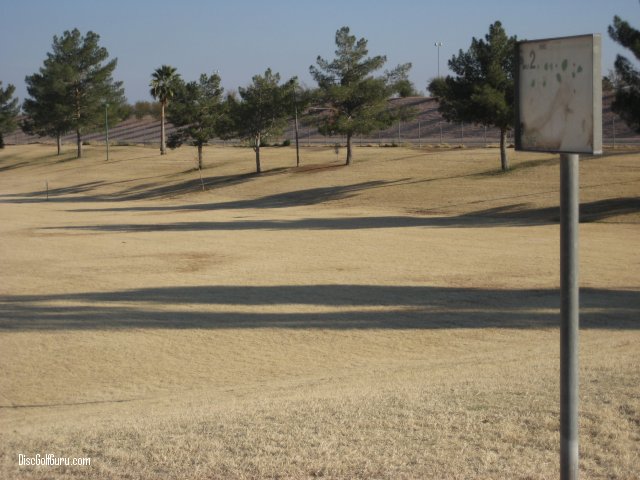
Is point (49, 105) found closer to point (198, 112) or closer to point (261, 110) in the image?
point (198, 112)

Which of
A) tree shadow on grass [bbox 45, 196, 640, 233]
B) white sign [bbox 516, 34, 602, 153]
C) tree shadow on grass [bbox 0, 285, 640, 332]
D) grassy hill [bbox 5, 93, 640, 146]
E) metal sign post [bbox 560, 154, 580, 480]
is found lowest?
tree shadow on grass [bbox 0, 285, 640, 332]

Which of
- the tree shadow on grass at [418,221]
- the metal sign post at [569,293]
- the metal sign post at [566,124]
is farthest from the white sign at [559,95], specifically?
the tree shadow on grass at [418,221]

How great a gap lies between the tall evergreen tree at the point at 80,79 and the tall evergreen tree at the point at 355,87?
41025 millimetres

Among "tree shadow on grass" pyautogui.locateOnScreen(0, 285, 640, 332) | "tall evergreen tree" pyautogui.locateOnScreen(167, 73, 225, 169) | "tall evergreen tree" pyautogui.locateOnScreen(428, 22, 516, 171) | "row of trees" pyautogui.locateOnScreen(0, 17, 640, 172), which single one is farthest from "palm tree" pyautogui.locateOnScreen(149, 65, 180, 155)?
"tree shadow on grass" pyautogui.locateOnScreen(0, 285, 640, 332)

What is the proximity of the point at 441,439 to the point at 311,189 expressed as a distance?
52.5 m

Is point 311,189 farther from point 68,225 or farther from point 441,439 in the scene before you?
point 441,439

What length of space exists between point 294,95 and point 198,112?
31.2ft

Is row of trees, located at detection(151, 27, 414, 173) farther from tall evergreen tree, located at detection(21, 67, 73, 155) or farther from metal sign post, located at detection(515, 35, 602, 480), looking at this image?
metal sign post, located at detection(515, 35, 602, 480)

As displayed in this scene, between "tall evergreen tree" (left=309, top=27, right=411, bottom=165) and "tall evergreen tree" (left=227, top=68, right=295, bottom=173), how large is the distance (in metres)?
4.94


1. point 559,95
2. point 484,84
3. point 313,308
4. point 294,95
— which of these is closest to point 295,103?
point 294,95

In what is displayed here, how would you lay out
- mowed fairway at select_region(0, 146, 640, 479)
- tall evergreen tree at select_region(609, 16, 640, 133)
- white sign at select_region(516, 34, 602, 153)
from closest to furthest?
white sign at select_region(516, 34, 602, 153), mowed fairway at select_region(0, 146, 640, 479), tall evergreen tree at select_region(609, 16, 640, 133)

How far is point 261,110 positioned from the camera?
71.6 metres

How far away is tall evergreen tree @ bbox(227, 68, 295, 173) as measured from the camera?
71.1 metres

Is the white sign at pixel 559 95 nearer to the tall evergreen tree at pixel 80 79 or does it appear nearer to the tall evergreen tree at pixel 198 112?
the tall evergreen tree at pixel 198 112
